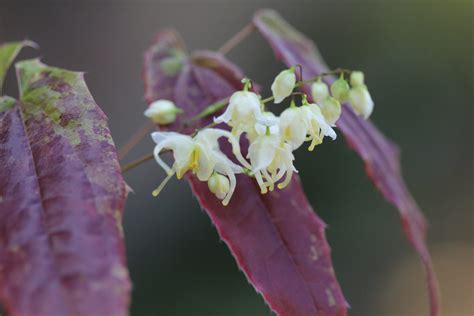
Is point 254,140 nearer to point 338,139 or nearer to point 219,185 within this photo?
point 219,185

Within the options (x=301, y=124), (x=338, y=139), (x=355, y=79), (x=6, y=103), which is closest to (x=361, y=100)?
(x=355, y=79)

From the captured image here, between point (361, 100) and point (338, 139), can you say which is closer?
point (361, 100)

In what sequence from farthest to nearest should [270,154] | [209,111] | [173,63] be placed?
Answer: 1. [173,63]
2. [209,111]
3. [270,154]

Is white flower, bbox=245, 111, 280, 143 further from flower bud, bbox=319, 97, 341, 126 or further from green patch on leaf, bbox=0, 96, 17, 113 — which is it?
green patch on leaf, bbox=0, 96, 17, 113

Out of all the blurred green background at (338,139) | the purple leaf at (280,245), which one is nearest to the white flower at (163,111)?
the purple leaf at (280,245)

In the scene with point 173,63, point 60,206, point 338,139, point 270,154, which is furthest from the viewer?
point 338,139

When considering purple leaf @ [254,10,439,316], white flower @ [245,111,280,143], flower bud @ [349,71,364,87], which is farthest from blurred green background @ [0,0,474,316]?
white flower @ [245,111,280,143]
